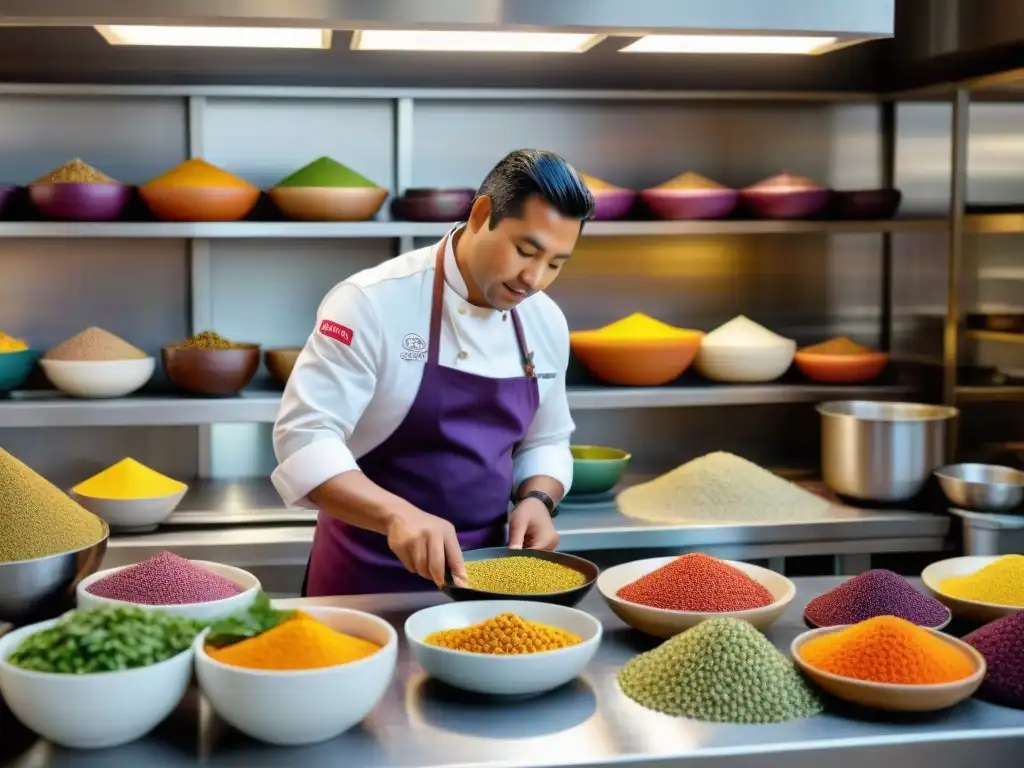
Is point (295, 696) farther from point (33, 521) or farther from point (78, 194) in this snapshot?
point (78, 194)

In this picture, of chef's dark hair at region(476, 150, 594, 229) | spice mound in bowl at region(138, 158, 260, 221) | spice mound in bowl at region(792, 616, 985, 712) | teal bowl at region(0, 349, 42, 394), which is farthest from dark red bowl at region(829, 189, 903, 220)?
teal bowl at region(0, 349, 42, 394)

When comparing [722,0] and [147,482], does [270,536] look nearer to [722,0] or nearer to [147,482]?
[147,482]

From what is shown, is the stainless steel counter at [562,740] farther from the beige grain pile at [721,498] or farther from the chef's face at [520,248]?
the beige grain pile at [721,498]

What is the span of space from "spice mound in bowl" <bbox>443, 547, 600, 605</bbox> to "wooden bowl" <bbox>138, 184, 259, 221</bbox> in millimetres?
1621

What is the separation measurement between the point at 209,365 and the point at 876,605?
1.98 m

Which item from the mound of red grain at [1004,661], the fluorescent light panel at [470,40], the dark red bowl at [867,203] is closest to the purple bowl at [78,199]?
the fluorescent light panel at [470,40]

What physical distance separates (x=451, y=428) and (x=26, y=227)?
154cm

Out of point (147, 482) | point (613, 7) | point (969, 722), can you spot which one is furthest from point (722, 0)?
point (147, 482)

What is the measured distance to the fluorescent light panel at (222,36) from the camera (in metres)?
2.04

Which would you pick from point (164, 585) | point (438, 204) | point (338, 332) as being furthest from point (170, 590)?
point (438, 204)

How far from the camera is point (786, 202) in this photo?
Result: 3352 mm

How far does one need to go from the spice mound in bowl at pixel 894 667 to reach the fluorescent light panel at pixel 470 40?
45.3 inches

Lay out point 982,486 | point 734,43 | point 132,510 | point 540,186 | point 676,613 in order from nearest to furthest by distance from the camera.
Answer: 1. point 676,613
2. point 540,186
3. point 734,43
4. point 132,510
5. point 982,486

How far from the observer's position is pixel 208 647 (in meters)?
1.34
